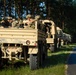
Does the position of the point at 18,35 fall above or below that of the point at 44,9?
below

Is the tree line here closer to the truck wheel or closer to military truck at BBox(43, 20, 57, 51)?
military truck at BBox(43, 20, 57, 51)

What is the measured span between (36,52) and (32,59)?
1.16 ft

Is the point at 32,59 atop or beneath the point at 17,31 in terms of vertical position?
beneath

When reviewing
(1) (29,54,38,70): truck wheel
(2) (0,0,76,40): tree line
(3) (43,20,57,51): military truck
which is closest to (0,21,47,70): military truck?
(1) (29,54,38,70): truck wheel

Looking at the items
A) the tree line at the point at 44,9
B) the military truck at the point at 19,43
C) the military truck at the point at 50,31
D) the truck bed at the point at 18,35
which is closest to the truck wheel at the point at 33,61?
the military truck at the point at 19,43

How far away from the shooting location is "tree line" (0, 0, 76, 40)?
1943 inches

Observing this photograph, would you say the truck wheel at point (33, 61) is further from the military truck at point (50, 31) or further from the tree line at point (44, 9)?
the tree line at point (44, 9)

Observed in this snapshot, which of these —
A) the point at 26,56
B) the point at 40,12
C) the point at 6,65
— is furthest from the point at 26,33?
the point at 40,12

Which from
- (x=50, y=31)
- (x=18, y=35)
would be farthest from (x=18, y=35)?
(x=50, y=31)

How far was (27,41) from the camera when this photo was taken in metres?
14.1

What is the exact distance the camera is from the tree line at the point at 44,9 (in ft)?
162

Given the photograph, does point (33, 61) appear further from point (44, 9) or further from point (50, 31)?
point (44, 9)

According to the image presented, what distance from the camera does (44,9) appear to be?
60250mm

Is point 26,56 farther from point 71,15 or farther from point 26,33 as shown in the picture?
point 71,15
